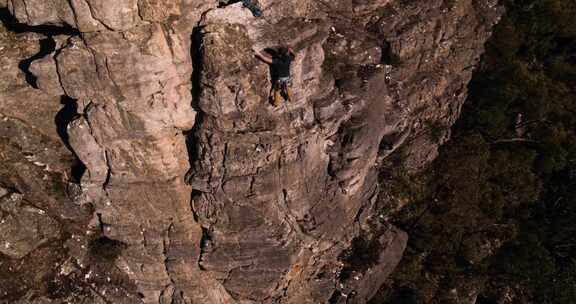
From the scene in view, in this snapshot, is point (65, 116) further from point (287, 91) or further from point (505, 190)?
point (505, 190)

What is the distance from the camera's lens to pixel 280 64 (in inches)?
648

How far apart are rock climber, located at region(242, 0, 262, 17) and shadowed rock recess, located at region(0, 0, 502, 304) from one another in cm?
26

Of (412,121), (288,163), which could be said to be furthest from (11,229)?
(412,121)

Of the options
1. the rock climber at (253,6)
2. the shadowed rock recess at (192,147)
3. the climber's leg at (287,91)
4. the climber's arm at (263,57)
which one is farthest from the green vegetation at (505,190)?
the rock climber at (253,6)

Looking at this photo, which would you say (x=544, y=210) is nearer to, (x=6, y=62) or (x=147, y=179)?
(x=147, y=179)

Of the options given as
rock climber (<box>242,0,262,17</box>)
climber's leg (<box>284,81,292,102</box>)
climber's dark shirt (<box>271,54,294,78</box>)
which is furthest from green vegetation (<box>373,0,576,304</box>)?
rock climber (<box>242,0,262,17</box>)

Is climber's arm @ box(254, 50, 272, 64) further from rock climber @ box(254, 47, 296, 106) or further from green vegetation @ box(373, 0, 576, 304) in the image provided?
green vegetation @ box(373, 0, 576, 304)

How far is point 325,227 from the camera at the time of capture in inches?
898

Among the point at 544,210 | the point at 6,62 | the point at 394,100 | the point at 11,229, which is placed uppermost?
the point at 6,62

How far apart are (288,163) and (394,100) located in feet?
33.9

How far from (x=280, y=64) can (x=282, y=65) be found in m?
0.09

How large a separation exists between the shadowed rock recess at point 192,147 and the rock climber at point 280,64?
34 cm

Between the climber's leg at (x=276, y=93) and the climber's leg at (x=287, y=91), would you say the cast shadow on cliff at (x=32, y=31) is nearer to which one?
the climber's leg at (x=276, y=93)

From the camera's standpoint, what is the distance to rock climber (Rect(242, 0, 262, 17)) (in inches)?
614
